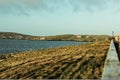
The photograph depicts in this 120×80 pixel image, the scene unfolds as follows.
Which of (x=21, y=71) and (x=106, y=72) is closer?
(x=106, y=72)

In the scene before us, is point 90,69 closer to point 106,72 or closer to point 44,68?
point 44,68

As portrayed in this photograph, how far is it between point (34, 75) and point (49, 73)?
0.91 meters

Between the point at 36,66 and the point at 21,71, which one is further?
the point at 36,66

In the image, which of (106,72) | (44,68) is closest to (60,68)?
(44,68)

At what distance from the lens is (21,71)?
786 inches

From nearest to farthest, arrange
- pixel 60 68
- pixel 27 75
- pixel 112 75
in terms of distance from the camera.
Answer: pixel 112 75
pixel 27 75
pixel 60 68

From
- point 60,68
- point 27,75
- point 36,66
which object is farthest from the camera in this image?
point 36,66

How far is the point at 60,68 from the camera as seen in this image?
781 inches

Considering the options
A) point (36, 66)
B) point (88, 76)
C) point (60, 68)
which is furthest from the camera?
point (36, 66)

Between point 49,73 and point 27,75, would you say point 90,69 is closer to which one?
point 49,73

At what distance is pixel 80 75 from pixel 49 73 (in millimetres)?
1971

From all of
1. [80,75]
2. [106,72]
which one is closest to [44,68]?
[80,75]

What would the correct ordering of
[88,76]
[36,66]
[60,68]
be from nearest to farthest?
[88,76]
[60,68]
[36,66]

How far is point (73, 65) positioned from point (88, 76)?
4.18m
